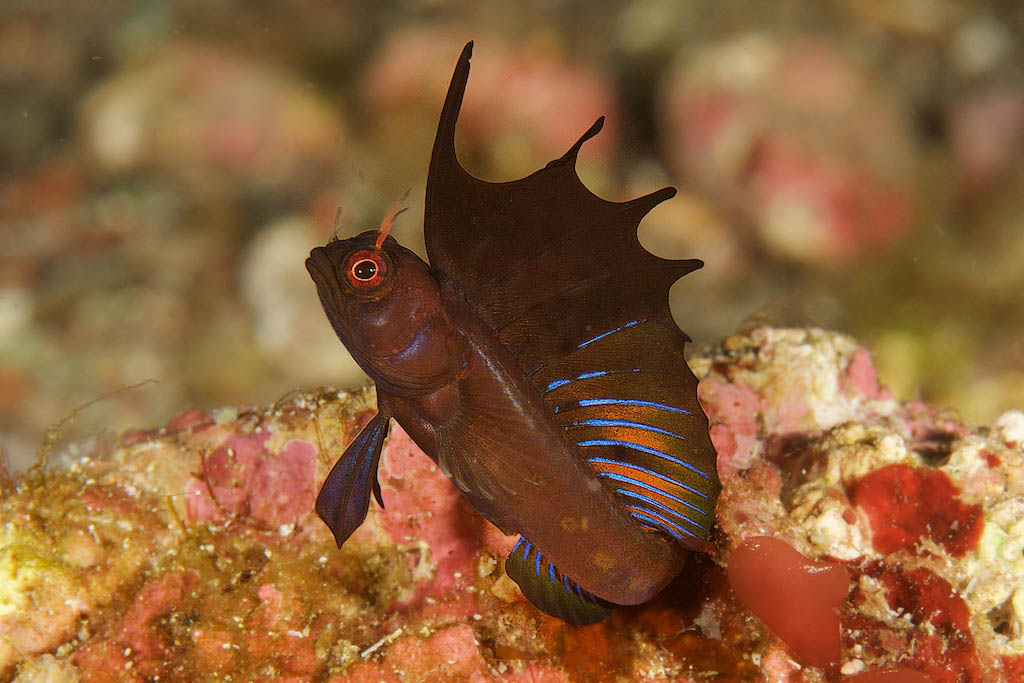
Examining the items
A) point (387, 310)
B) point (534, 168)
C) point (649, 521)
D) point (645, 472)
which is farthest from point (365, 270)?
point (534, 168)

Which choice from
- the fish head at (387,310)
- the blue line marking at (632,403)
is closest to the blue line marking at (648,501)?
the blue line marking at (632,403)

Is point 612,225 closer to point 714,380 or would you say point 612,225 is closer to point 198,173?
point 714,380

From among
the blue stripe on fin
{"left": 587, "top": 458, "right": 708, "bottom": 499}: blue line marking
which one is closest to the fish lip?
the blue stripe on fin

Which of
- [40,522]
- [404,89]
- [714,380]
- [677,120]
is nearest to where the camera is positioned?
[40,522]

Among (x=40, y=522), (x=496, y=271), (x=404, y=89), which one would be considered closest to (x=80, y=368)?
(x=404, y=89)

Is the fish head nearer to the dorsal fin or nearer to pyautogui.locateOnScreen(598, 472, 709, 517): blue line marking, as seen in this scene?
the dorsal fin

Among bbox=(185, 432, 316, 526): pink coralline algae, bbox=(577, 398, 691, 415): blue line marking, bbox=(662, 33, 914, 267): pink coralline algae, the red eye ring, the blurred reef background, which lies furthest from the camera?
the blurred reef background
